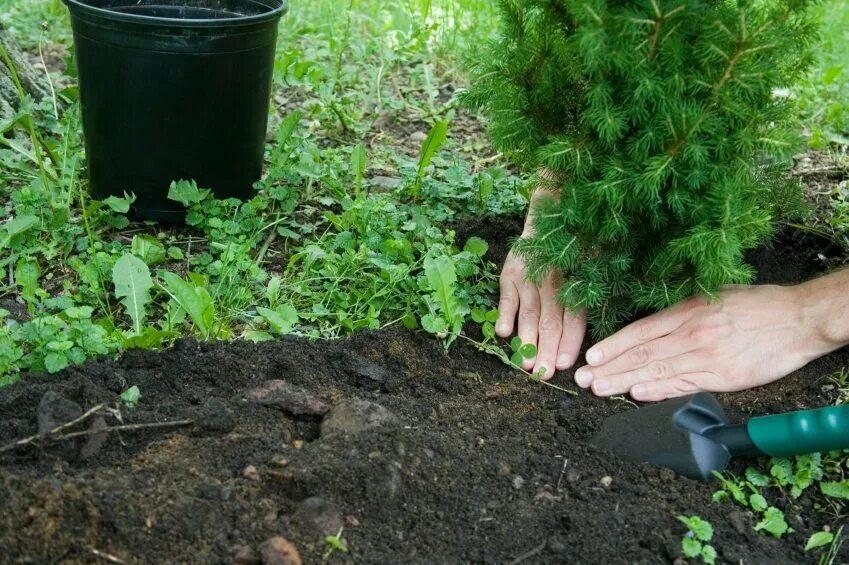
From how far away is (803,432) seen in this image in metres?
2.47

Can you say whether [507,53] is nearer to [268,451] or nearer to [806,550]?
[268,451]

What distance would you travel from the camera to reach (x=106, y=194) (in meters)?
3.44

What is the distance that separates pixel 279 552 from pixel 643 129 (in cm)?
135

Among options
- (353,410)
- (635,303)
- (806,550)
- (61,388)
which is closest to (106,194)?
(61,388)

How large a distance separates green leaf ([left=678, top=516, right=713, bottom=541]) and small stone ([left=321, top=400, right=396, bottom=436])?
74 centimetres

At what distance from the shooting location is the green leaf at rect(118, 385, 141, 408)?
2404mm

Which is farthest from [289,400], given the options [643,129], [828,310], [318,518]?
[828,310]

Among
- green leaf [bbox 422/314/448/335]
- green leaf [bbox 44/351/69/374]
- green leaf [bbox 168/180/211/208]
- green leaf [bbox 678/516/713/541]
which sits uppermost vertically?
green leaf [bbox 168/180/211/208]

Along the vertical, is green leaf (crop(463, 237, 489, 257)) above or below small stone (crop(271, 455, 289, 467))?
above

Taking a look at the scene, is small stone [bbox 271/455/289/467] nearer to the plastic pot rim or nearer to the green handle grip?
the green handle grip

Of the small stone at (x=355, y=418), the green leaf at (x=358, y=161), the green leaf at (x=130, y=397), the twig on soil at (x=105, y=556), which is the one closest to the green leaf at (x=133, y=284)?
the green leaf at (x=130, y=397)

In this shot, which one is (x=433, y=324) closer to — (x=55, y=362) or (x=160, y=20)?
(x=55, y=362)

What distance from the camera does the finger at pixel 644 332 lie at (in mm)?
2863

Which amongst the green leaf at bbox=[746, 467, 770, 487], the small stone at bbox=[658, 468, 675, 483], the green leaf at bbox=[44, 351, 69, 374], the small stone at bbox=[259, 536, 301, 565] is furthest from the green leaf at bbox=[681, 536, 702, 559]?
the green leaf at bbox=[44, 351, 69, 374]
